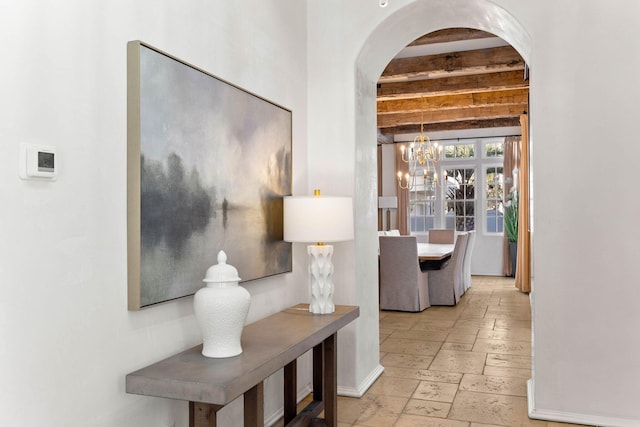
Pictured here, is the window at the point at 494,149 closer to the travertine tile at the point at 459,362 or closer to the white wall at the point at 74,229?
the travertine tile at the point at 459,362

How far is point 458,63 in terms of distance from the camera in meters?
6.16

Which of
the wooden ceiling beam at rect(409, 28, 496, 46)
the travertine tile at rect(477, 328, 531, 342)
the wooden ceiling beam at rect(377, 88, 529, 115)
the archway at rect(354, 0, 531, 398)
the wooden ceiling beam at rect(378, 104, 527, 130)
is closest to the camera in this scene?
the archway at rect(354, 0, 531, 398)

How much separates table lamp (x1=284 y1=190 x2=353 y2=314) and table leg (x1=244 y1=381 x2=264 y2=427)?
905mm

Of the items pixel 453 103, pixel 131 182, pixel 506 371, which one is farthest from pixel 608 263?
pixel 453 103

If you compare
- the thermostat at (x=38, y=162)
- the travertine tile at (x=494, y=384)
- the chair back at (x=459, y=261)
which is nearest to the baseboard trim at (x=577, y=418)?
the travertine tile at (x=494, y=384)

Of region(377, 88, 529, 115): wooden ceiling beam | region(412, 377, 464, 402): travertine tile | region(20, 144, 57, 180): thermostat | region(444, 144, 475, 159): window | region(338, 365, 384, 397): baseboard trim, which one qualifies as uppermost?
region(377, 88, 529, 115): wooden ceiling beam

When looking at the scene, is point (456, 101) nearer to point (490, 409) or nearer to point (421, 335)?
point (421, 335)

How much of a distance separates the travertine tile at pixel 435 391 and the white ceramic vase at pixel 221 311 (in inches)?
74.8

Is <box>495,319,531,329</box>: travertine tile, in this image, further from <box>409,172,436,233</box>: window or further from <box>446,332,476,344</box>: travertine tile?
<box>409,172,436,233</box>: window

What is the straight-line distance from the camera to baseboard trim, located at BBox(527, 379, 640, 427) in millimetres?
2961

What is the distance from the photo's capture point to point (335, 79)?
360 centimetres

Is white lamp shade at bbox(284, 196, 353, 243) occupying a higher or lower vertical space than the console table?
higher

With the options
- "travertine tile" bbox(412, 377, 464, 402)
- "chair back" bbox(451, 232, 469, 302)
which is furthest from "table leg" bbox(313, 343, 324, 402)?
"chair back" bbox(451, 232, 469, 302)

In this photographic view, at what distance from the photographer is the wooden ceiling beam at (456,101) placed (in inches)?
316
